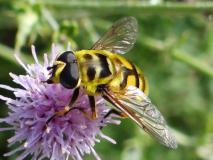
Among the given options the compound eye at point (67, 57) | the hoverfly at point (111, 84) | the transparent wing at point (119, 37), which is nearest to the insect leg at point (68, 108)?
the hoverfly at point (111, 84)

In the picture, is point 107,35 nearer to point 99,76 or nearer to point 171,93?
point 99,76

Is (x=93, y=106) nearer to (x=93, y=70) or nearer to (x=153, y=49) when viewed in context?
(x=93, y=70)

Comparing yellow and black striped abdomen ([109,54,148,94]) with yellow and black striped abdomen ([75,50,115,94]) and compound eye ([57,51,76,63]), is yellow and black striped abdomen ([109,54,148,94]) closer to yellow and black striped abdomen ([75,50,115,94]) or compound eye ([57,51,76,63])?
yellow and black striped abdomen ([75,50,115,94])

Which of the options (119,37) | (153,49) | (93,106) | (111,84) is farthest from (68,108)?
(153,49)


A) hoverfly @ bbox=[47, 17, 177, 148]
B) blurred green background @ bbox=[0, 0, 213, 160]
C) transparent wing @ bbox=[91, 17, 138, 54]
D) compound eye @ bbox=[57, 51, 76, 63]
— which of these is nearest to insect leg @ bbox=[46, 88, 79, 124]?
hoverfly @ bbox=[47, 17, 177, 148]

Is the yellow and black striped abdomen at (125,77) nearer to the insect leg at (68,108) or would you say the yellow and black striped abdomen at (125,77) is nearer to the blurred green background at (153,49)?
the insect leg at (68,108)

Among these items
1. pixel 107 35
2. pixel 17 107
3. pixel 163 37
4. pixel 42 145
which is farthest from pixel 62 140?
pixel 163 37
